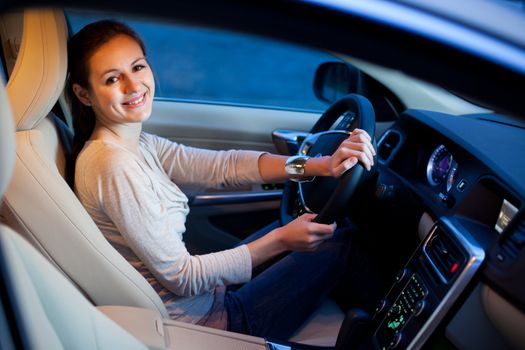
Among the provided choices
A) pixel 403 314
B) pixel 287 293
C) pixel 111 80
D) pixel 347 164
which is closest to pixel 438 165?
pixel 347 164

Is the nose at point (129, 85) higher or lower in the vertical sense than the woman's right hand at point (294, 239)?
higher

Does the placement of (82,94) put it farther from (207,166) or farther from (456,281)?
(456,281)

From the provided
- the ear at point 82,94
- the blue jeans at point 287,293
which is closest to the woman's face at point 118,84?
the ear at point 82,94

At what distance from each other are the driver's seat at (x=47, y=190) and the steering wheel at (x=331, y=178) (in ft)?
1.81

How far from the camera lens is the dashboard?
125 cm

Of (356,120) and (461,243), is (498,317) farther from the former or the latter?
(356,120)

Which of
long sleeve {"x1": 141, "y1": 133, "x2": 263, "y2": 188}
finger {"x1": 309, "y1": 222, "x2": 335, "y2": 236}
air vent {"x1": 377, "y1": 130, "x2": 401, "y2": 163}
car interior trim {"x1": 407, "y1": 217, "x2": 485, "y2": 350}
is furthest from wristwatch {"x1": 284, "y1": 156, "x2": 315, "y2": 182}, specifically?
car interior trim {"x1": 407, "y1": 217, "x2": 485, "y2": 350}

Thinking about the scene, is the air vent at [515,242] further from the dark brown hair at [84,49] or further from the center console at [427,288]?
the dark brown hair at [84,49]

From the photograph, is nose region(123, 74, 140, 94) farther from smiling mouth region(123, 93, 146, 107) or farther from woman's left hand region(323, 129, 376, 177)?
woman's left hand region(323, 129, 376, 177)

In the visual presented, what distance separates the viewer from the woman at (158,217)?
137 centimetres

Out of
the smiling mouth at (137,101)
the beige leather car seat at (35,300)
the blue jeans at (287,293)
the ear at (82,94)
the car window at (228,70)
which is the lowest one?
the car window at (228,70)

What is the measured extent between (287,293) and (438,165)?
1.91ft

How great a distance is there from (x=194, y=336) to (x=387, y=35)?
94cm

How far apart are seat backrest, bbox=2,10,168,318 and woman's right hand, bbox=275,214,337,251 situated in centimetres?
45
